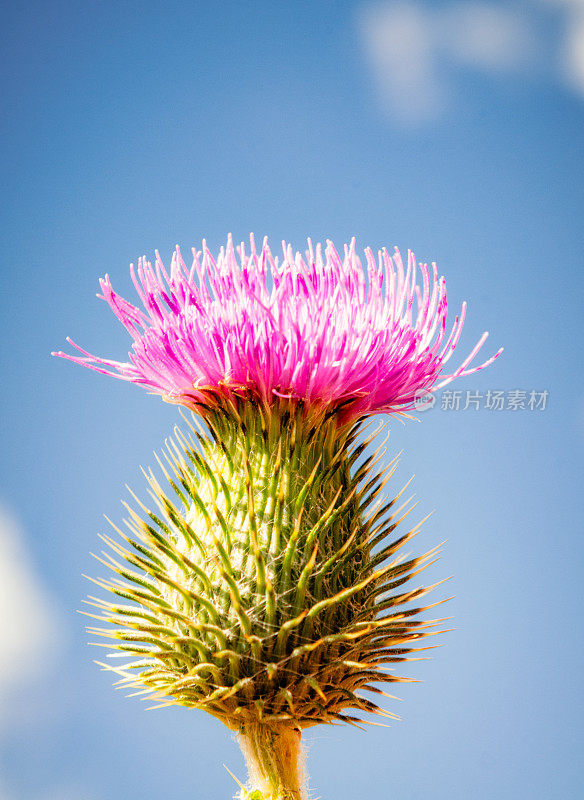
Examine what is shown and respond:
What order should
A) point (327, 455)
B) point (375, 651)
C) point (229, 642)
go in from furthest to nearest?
point (327, 455)
point (375, 651)
point (229, 642)

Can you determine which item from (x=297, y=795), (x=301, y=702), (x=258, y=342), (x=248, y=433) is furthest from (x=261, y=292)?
(x=297, y=795)

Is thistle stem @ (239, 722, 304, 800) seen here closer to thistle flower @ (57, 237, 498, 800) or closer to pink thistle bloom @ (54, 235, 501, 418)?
thistle flower @ (57, 237, 498, 800)

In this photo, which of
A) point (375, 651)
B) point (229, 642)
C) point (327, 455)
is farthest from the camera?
point (327, 455)

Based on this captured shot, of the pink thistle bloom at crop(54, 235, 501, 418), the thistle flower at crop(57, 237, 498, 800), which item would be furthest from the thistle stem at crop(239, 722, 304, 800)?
the pink thistle bloom at crop(54, 235, 501, 418)

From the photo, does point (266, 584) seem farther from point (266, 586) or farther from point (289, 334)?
point (289, 334)

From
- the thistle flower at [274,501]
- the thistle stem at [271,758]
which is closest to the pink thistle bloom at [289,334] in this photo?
the thistle flower at [274,501]

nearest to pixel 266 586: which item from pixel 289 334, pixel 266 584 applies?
pixel 266 584

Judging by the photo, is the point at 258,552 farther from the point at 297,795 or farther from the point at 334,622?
the point at 297,795
